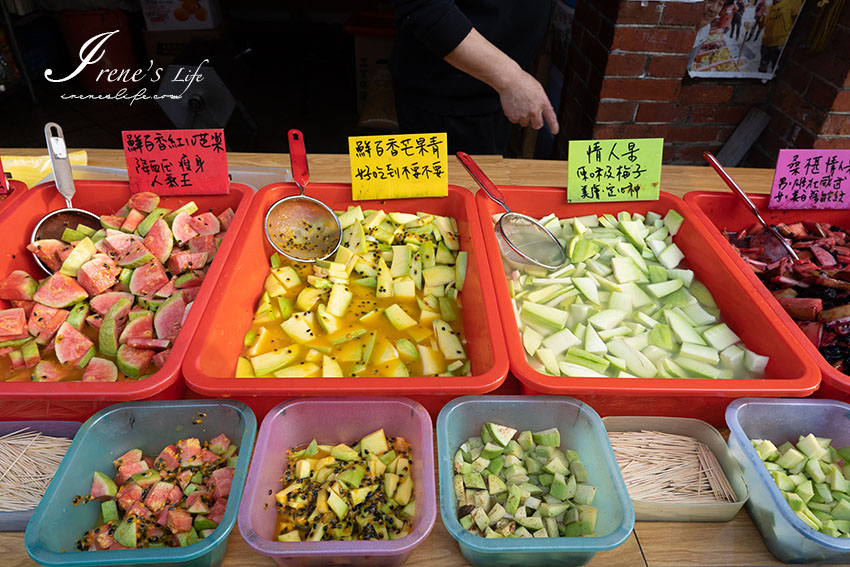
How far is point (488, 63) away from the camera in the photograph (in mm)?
1594

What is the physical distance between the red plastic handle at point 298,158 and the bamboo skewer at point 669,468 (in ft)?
3.17

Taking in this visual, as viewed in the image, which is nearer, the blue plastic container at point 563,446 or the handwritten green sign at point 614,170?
the blue plastic container at point 563,446

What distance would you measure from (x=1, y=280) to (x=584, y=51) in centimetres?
258

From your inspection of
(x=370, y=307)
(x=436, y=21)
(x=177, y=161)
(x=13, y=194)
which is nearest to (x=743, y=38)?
(x=436, y=21)

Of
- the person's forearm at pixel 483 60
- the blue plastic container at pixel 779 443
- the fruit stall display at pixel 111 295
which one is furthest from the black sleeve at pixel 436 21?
the blue plastic container at pixel 779 443

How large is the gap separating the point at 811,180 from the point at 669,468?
1042 millimetres

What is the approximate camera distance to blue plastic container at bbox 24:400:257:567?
0.75 m

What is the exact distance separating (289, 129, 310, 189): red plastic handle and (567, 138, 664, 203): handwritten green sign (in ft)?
2.32

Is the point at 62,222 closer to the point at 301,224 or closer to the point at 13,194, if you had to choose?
the point at 13,194

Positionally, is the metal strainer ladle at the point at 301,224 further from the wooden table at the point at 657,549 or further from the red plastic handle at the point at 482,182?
the wooden table at the point at 657,549

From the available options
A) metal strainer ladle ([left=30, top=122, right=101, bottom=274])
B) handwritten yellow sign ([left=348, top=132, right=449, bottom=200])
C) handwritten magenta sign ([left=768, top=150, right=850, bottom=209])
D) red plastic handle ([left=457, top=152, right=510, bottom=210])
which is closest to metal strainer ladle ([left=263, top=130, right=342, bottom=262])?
handwritten yellow sign ([left=348, top=132, right=449, bottom=200])

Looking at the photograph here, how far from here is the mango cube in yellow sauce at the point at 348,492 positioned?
2.80ft

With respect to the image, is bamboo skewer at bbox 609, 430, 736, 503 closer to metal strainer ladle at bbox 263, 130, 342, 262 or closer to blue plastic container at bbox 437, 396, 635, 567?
blue plastic container at bbox 437, 396, 635, 567

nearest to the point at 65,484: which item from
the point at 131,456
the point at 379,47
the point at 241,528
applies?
the point at 131,456
